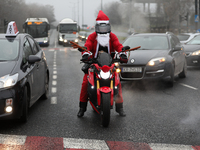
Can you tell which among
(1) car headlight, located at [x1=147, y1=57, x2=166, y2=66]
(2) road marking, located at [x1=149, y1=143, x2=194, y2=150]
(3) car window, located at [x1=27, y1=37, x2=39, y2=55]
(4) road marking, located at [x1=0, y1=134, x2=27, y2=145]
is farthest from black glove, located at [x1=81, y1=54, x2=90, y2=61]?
(1) car headlight, located at [x1=147, y1=57, x2=166, y2=66]

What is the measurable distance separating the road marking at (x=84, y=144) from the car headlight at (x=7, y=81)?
46.6 inches

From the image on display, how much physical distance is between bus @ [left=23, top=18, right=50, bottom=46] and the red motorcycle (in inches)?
1382

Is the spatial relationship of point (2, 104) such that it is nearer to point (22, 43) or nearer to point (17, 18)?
point (22, 43)

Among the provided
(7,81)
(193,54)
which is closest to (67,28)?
(193,54)

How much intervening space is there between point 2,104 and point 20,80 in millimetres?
531

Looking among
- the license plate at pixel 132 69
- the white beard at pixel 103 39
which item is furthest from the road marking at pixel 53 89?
the white beard at pixel 103 39

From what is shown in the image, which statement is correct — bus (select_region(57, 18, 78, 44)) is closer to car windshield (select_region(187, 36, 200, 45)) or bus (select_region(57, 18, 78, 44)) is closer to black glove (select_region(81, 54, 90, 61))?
car windshield (select_region(187, 36, 200, 45))

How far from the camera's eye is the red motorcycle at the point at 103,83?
5352 mm

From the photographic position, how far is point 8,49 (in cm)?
649

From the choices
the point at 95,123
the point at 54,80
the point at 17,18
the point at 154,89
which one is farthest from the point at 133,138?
the point at 17,18

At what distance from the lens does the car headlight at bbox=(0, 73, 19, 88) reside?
5336mm

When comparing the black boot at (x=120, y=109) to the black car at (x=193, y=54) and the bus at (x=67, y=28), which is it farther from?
the bus at (x=67, y=28)

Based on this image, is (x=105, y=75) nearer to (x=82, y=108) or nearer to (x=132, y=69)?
(x=82, y=108)

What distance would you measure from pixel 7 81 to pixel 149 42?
20.8ft
